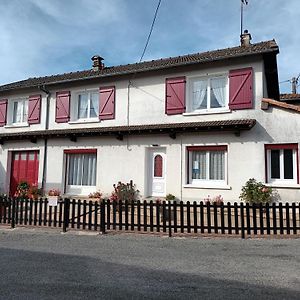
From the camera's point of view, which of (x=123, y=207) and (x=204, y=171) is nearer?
(x=123, y=207)

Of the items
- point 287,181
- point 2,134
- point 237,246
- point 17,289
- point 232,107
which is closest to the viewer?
point 17,289

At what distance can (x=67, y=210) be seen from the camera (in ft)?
26.3

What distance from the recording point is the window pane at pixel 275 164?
1054cm

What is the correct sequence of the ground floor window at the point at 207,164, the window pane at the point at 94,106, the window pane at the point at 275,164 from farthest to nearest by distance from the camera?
the window pane at the point at 94,106 < the ground floor window at the point at 207,164 < the window pane at the point at 275,164

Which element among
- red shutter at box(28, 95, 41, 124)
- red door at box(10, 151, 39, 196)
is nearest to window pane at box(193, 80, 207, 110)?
red shutter at box(28, 95, 41, 124)

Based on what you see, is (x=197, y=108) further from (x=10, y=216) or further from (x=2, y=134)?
(x=2, y=134)

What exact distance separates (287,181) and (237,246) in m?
5.00

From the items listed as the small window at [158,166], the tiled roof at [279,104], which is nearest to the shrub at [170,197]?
the small window at [158,166]

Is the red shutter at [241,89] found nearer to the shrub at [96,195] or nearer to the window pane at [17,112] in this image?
the shrub at [96,195]

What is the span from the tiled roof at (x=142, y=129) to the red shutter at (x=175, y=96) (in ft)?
2.65

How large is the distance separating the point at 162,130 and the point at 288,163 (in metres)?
4.54

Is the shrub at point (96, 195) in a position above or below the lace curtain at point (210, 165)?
below

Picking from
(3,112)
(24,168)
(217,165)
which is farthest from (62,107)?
(217,165)

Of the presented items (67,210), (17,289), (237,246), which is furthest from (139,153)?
(17,289)
